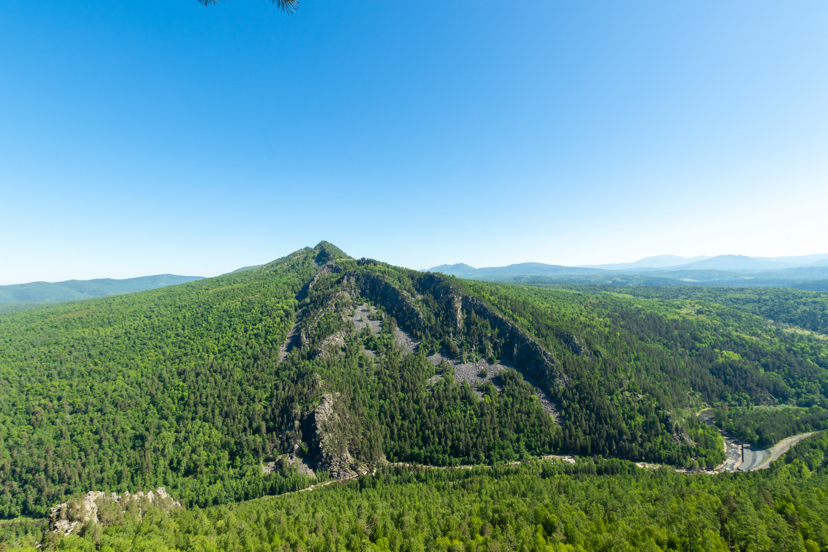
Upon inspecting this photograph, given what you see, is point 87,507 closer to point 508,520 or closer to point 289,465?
point 289,465

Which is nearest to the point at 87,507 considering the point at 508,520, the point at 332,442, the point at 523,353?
the point at 332,442

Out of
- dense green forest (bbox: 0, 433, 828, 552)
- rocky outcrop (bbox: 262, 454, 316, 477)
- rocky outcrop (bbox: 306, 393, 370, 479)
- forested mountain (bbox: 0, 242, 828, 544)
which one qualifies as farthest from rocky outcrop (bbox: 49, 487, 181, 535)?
rocky outcrop (bbox: 306, 393, 370, 479)

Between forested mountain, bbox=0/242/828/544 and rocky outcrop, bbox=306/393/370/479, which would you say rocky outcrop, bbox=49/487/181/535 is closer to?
forested mountain, bbox=0/242/828/544

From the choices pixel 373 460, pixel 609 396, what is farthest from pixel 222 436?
pixel 609 396

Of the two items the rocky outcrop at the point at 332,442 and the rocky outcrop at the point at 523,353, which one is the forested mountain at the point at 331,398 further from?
the rocky outcrop at the point at 523,353

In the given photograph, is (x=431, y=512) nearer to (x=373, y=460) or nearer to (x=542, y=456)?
(x=373, y=460)

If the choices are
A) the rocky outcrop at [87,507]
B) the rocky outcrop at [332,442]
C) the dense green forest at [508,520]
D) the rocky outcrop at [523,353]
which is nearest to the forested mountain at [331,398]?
the rocky outcrop at [332,442]
